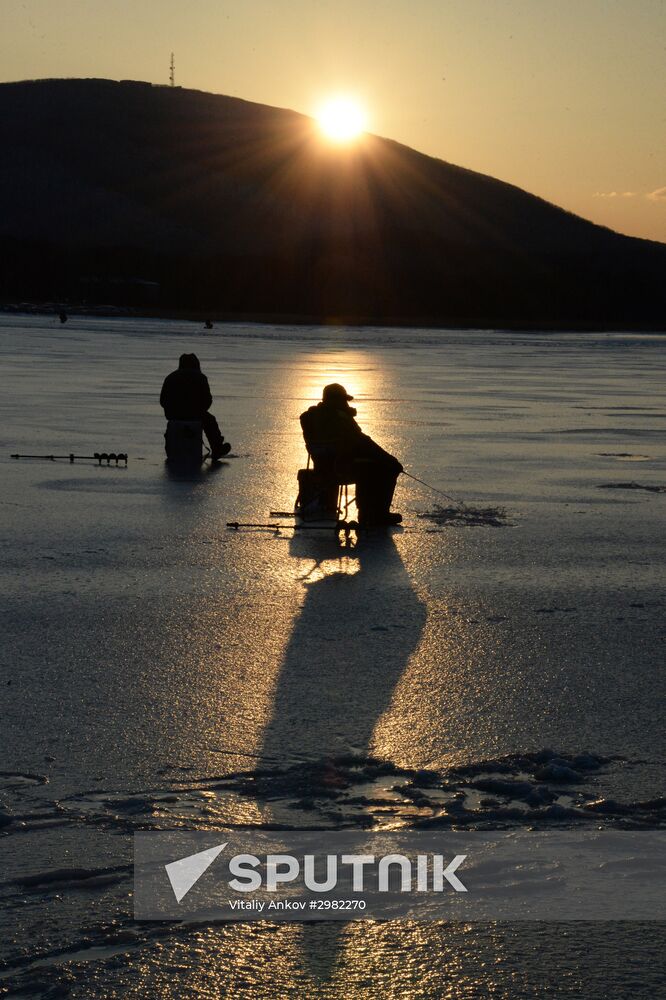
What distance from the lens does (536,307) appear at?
625ft

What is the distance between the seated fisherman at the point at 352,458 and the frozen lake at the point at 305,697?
38 centimetres

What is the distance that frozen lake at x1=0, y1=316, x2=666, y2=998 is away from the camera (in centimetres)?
410

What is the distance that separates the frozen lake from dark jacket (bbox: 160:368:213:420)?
1385mm

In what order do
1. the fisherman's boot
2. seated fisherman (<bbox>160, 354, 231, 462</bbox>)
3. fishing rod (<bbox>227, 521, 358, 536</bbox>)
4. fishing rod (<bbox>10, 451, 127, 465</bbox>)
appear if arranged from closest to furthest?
fishing rod (<bbox>227, 521, 358, 536</bbox>), fishing rod (<bbox>10, 451, 127, 465</bbox>), seated fisherman (<bbox>160, 354, 231, 462</bbox>), the fisherman's boot

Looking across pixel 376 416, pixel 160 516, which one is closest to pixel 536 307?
pixel 376 416

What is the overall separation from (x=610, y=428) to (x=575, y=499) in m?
9.08

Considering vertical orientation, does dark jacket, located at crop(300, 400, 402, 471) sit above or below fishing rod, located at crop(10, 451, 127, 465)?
above

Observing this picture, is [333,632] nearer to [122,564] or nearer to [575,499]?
[122,564]

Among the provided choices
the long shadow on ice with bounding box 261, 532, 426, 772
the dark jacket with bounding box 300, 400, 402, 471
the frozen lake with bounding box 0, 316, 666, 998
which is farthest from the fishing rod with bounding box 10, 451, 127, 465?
the long shadow on ice with bounding box 261, 532, 426, 772

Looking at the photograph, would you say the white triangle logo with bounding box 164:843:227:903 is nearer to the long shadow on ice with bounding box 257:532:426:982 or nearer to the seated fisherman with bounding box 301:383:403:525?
the long shadow on ice with bounding box 257:532:426:982

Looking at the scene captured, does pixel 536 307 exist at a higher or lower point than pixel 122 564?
higher

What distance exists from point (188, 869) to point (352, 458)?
25.2 ft

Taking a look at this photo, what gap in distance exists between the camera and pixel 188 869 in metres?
4.65

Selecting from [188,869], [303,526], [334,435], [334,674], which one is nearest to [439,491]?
[334,435]
